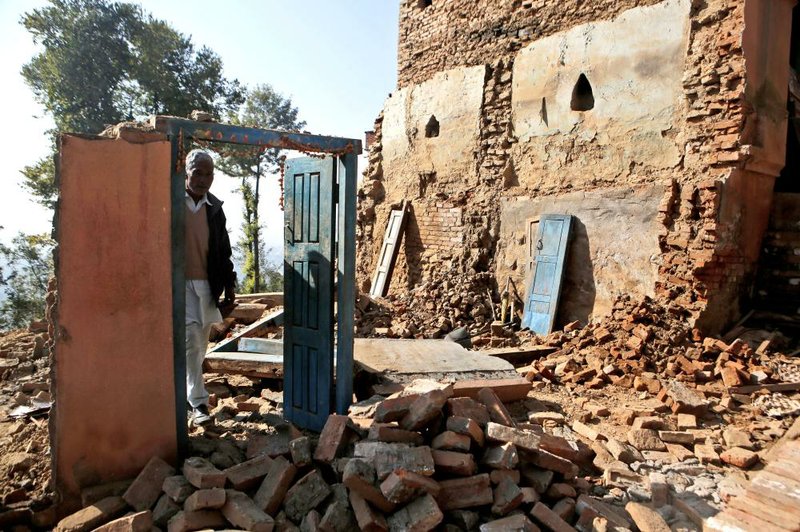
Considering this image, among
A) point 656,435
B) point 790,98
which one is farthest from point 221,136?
point 790,98

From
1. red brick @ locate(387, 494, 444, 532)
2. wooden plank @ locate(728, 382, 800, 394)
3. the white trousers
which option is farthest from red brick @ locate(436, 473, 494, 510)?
wooden plank @ locate(728, 382, 800, 394)

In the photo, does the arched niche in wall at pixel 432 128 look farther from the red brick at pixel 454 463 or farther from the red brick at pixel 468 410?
the red brick at pixel 454 463

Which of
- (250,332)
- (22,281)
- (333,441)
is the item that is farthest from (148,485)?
(22,281)

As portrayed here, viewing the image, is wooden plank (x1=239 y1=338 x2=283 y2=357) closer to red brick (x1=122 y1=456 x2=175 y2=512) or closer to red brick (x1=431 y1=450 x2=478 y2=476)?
red brick (x1=122 y1=456 x2=175 y2=512)

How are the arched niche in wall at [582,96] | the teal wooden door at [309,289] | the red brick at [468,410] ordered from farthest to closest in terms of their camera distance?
the arched niche in wall at [582,96]
the teal wooden door at [309,289]
the red brick at [468,410]

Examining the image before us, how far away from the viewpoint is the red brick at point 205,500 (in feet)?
8.20

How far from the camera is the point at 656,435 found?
3965mm

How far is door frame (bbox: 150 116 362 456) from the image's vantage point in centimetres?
312

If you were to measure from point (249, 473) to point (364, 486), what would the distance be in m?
0.70

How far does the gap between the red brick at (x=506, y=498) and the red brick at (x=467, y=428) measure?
0.91 feet

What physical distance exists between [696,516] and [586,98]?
6.50 meters

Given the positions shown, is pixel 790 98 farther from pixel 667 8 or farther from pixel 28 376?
pixel 28 376

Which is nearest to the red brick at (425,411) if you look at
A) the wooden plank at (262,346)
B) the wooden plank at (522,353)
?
the wooden plank at (262,346)

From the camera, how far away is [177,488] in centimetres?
269
